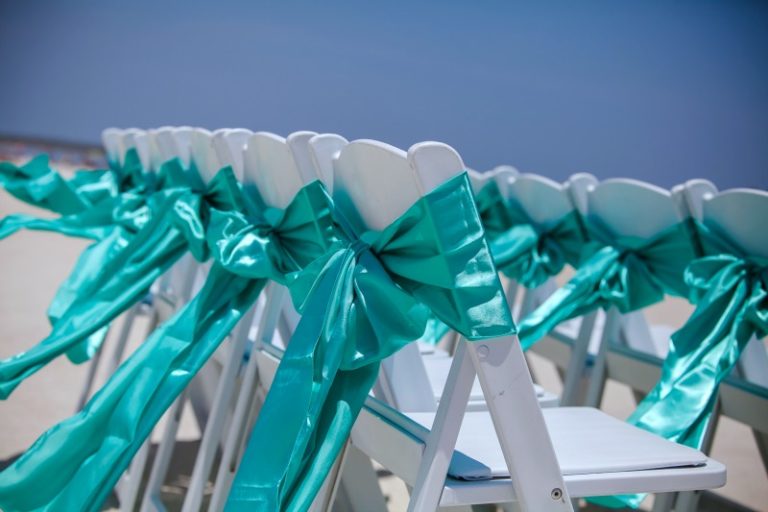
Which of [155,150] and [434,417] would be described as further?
[155,150]

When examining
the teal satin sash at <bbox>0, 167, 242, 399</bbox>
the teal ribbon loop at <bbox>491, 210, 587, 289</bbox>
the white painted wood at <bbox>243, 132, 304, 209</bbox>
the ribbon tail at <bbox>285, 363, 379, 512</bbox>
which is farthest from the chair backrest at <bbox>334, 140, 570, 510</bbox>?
the teal ribbon loop at <bbox>491, 210, 587, 289</bbox>

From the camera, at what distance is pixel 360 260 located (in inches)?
54.4

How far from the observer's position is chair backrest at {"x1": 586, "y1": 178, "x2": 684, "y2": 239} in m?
2.25

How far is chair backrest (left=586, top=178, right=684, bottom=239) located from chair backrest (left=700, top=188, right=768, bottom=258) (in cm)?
10

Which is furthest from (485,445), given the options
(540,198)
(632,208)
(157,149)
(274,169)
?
(157,149)

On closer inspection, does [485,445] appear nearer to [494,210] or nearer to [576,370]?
[576,370]

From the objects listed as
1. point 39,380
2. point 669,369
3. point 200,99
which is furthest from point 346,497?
point 200,99

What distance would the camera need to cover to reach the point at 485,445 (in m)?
1.42

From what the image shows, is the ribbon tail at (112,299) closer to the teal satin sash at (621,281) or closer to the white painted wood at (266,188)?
the white painted wood at (266,188)

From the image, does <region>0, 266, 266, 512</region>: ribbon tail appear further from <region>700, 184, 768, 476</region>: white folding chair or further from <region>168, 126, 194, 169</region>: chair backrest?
<region>700, 184, 768, 476</region>: white folding chair

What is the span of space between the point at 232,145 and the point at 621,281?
104 centimetres

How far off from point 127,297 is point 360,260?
113 centimetres

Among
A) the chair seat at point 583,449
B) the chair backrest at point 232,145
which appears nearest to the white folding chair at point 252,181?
Answer: the chair backrest at point 232,145

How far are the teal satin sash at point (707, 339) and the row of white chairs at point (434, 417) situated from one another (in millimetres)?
180
